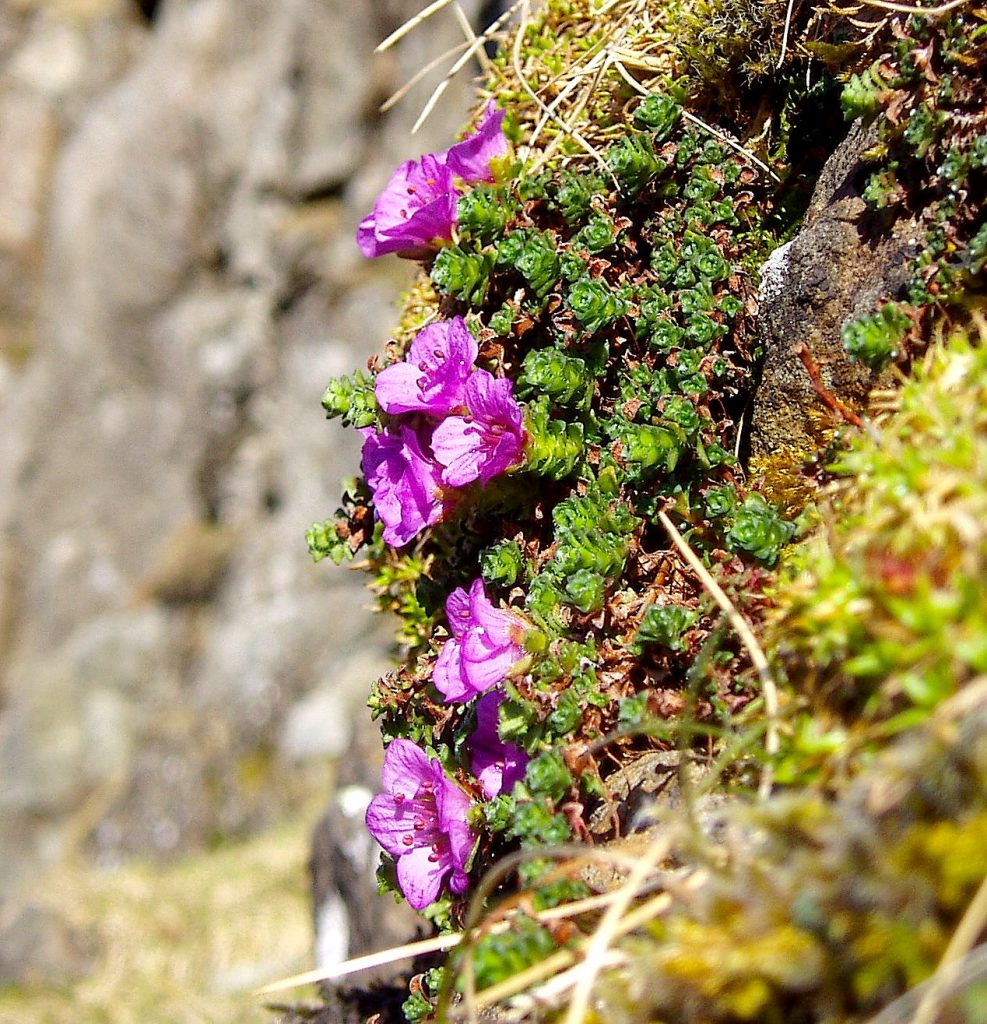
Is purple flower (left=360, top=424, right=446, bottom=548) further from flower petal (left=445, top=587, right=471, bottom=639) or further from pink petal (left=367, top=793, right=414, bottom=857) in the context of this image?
pink petal (left=367, top=793, right=414, bottom=857)

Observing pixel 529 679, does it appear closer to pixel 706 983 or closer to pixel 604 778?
pixel 604 778

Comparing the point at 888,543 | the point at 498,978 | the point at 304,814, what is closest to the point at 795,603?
the point at 888,543

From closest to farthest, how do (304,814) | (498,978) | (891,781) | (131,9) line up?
1. (891,781)
2. (498,978)
3. (304,814)
4. (131,9)

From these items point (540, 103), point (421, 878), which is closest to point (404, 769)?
point (421, 878)

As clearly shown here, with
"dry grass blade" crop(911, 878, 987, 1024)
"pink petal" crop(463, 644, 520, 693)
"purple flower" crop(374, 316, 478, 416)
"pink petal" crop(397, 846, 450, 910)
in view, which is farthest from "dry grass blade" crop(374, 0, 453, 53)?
"dry grass blade" crop(911, 878, 987, 1024)

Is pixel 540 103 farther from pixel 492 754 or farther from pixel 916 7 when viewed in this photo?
pixel 492 754

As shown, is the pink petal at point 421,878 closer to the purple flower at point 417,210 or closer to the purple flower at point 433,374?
the purple flower at point 433,374
